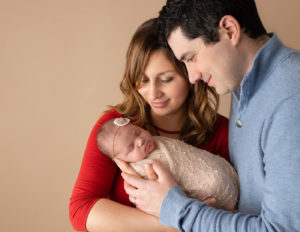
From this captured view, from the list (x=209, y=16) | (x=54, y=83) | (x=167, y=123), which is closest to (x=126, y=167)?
(x=167, y=123)

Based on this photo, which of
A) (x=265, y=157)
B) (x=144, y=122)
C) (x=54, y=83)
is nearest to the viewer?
(x=265, y=157)

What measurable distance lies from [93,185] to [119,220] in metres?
0.22

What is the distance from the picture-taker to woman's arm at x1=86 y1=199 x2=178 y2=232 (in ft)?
4.18

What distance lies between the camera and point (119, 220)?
4.24 ft

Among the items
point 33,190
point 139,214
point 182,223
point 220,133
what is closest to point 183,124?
point 220,133

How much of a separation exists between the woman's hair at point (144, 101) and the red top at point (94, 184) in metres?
0.15

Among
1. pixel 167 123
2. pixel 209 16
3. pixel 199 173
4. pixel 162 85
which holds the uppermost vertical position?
pixel 209 16

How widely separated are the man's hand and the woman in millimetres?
78

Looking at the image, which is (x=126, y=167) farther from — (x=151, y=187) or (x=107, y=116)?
(x=107, y=116)

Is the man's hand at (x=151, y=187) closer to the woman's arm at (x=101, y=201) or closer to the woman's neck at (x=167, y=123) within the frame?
Result: the woman's arm at (x=101, y=201)

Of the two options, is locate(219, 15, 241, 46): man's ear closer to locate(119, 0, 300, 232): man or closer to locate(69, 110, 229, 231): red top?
locate(119, 0, 300, 232): man

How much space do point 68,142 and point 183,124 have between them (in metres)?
1.22

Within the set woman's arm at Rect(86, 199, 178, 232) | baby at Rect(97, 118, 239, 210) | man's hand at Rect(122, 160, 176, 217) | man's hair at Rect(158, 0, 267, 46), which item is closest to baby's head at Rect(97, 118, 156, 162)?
baby at Rect(97, 118, 239, 210)

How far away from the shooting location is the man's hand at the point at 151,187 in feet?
3.92
